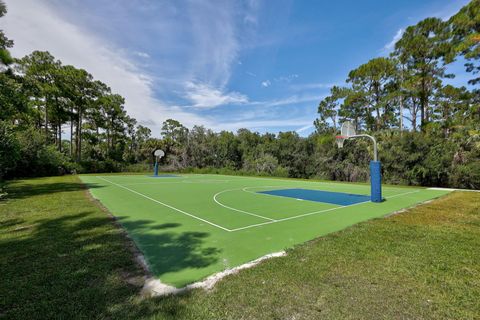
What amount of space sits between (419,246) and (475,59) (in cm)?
1650

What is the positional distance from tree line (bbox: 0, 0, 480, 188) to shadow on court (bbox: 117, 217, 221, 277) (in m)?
7.10

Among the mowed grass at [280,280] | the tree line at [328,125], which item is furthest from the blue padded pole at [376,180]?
the tree line at [328,125]

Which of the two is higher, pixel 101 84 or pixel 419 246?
pixel 101 84

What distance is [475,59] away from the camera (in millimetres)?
13672

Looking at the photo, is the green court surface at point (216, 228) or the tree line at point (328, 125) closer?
the green court surface at point (216, 228)

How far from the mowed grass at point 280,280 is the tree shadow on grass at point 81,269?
0.01 m

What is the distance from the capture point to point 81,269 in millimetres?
2910

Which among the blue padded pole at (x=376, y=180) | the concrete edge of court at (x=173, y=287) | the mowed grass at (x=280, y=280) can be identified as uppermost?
the blue padded pole at (x=376, y=180)

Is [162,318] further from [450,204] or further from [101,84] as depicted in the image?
[101,84]

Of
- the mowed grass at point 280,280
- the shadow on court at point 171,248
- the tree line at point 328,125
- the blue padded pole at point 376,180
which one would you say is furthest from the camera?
the tree line at point 328,125

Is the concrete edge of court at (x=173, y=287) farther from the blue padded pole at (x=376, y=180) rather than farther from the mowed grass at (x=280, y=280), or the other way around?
the blue padded pole at (x=376, y=180)

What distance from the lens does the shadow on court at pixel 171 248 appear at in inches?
126

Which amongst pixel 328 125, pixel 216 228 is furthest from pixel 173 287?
pixel 328 125

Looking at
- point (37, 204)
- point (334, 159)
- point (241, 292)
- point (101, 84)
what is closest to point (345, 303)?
point (241, 292)
